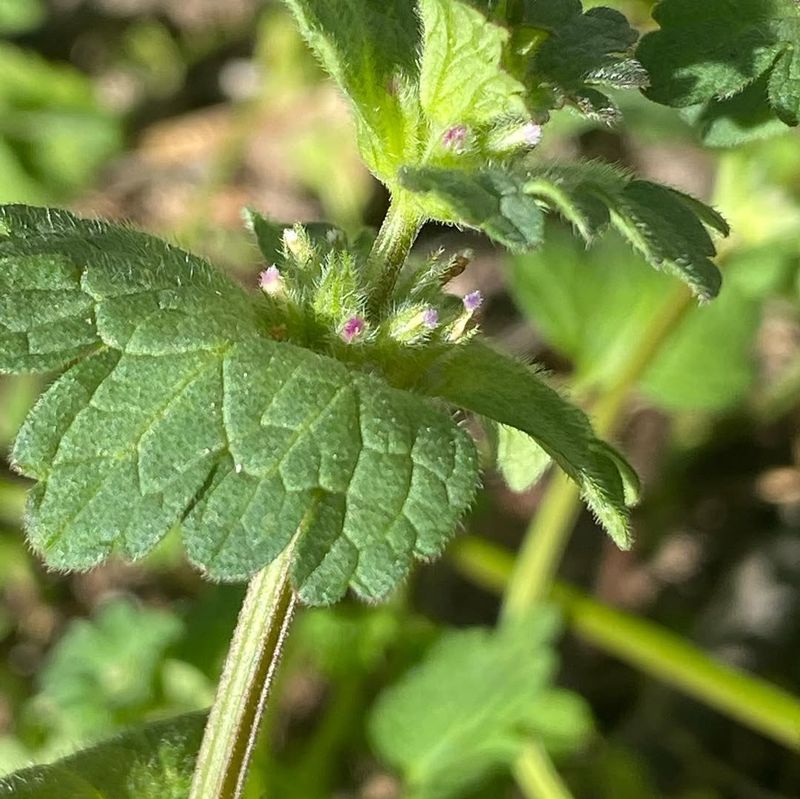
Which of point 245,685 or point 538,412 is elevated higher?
→ point 538,412

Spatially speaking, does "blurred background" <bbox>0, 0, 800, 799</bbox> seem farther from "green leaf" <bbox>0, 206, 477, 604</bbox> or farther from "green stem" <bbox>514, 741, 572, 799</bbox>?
"green leaf" <bbox>0, 206, 477, 604</bbox>

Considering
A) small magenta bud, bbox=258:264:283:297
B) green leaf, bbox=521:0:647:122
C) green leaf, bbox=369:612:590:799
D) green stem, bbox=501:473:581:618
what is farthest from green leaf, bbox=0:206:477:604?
green stem, bbox=501:473:581:618

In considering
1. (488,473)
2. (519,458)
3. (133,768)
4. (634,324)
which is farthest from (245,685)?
(634,324)

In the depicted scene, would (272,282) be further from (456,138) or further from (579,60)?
(579,60)

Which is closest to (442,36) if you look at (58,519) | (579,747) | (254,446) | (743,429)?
(254,446)

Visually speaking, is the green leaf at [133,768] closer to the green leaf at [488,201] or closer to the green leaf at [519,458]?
the green leaf at [519,458]
